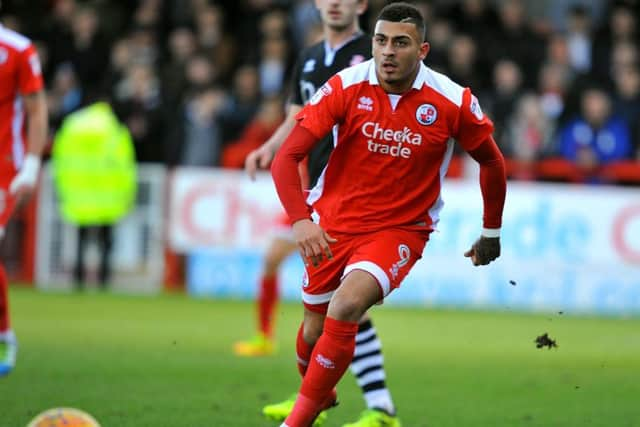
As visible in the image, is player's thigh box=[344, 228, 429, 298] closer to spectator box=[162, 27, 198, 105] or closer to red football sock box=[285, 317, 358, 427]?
red football sock box=[285, 317, 358, 427]

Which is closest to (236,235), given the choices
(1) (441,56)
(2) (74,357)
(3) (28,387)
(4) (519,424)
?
(1) (441,56)

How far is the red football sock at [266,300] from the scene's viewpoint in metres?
11.2

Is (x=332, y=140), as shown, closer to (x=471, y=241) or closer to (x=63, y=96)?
(x=471, y=241)

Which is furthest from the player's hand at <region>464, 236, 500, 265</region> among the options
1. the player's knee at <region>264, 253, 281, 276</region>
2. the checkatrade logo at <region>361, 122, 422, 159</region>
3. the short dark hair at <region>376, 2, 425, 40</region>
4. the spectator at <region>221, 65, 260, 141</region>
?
the spectator at <region>221, 65, 260, 141</region>

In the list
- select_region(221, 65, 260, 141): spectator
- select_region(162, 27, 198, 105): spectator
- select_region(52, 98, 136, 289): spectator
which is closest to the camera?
select_region(52, 98, 136, 289): spectator

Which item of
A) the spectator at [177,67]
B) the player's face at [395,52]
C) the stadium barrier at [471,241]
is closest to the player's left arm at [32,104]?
the player's face at [395,52]

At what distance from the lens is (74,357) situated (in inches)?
417

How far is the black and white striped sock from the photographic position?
7.56m

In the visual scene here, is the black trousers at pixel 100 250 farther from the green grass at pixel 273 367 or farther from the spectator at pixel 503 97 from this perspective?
the spectator at pixel 503 97

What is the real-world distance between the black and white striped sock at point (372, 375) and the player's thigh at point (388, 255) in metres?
1.01

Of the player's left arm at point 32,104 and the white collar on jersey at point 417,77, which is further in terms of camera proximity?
the player's left arm at point 32,104

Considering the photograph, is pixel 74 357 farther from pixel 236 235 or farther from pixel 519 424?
pixel 236 235

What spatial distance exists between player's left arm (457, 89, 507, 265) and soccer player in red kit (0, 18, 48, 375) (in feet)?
9.90

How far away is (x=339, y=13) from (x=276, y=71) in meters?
10.6
